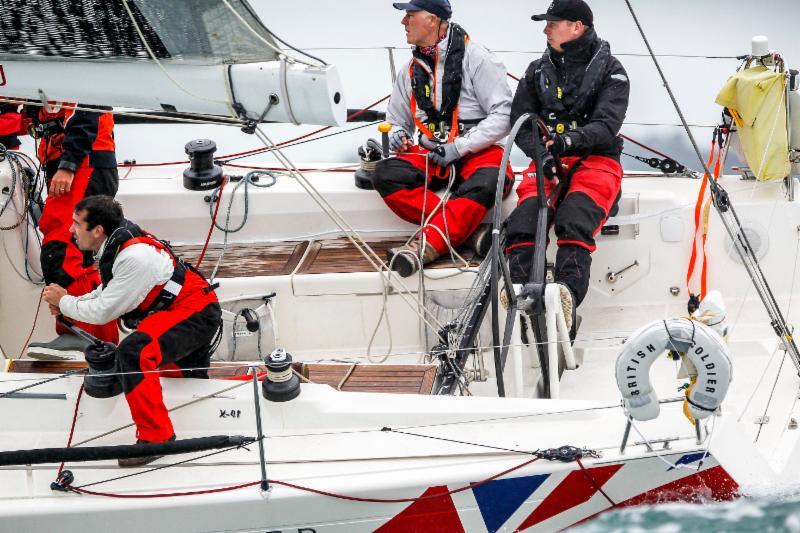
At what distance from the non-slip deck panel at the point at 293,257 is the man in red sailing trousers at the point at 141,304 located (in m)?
1.23

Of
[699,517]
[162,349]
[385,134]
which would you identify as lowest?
[699,517]

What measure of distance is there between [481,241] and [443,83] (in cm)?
77

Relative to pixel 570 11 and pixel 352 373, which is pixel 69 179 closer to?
pixel 352 373

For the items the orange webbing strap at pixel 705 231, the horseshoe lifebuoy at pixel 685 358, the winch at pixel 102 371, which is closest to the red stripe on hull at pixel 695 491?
the horseshoe lifebuoy at pixel 685 358

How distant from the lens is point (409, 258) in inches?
214

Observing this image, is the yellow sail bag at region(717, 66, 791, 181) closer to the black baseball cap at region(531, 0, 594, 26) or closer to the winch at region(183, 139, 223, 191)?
the black baseball cap at region(531, 0, 594, 26)

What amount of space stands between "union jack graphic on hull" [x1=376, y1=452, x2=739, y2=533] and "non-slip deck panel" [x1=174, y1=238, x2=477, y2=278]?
156 cm

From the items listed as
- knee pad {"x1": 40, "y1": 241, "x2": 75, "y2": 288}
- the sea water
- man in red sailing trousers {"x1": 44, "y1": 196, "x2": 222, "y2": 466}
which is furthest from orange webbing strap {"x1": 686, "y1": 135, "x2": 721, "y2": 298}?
knee pad {"x1": 40, "y1": 241, "x2": 75, "y2": 288}

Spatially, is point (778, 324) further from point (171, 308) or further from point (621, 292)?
point (171, 308)

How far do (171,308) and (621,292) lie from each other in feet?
7.41

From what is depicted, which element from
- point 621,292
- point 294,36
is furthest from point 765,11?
point 621,292

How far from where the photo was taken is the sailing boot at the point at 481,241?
220 inches

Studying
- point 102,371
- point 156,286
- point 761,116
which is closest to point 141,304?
point 156,286

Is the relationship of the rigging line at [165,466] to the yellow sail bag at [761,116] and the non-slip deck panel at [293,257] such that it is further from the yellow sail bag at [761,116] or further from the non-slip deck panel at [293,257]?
the yellow sail bag at [761,116]
